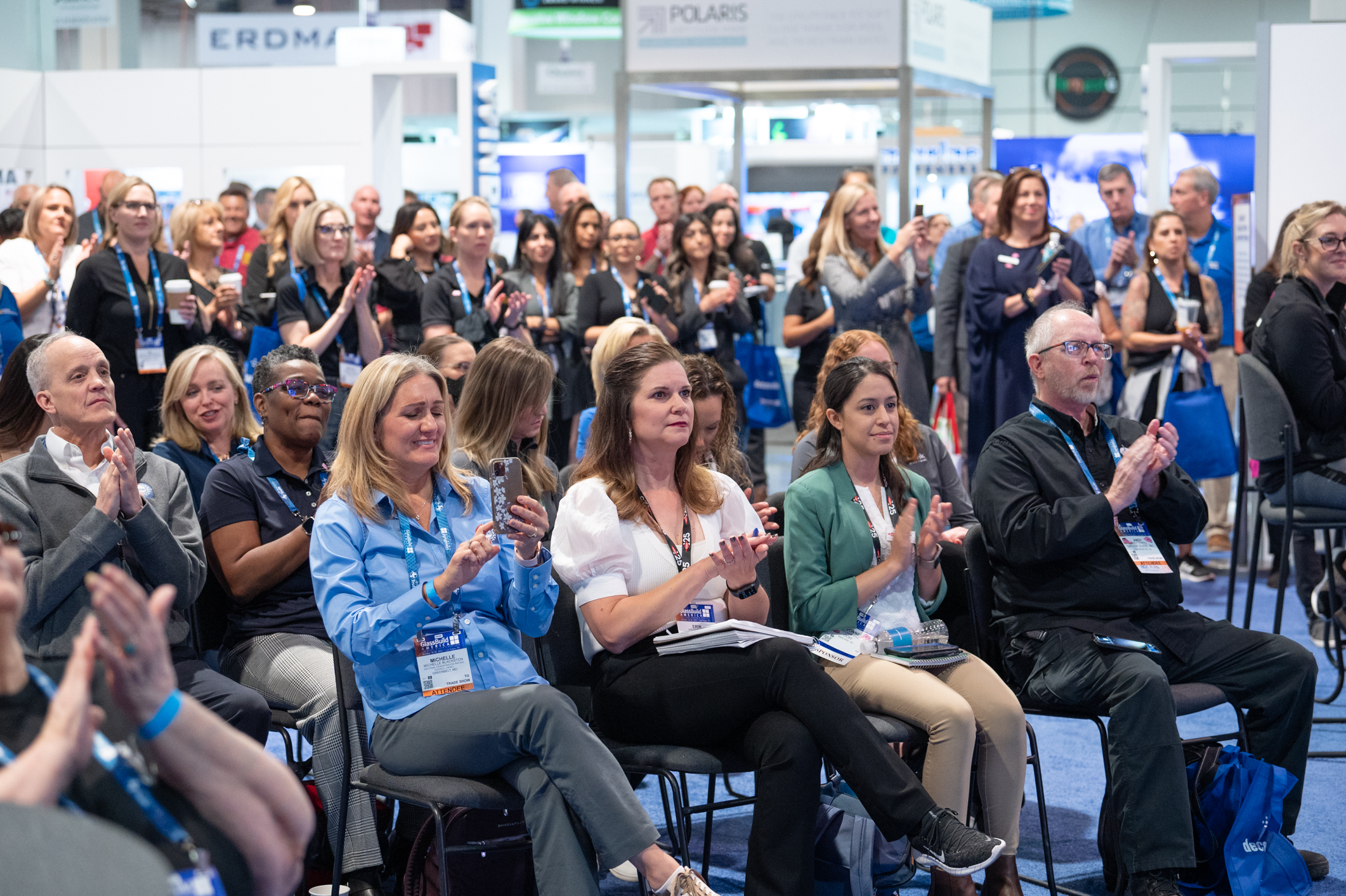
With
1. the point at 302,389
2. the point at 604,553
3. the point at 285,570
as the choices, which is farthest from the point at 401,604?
the point at 302,389

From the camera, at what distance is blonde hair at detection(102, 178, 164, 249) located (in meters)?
5.18

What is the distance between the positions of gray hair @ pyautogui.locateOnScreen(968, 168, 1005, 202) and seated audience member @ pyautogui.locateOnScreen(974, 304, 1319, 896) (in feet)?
13.5

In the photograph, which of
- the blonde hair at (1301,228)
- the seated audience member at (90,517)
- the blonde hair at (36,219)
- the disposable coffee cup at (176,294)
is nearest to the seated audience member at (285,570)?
the seated audience member at (90,517)

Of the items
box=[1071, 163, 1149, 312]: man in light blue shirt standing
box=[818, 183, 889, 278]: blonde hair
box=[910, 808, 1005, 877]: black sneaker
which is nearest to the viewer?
box=[910, 808, 1005, 877]: black sneaker

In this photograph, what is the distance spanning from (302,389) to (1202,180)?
5.30 meters

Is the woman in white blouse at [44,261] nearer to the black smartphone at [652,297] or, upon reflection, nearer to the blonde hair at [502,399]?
the black smartphone at [652,297]

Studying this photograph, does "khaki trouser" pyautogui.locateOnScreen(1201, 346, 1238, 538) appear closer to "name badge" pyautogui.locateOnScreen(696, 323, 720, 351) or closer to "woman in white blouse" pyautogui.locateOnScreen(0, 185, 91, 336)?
"name badge" pyautogui.locateOnScreen(696, 323, 720, 351)

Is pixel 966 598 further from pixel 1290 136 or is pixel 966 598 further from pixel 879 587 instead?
pixel 1290 136

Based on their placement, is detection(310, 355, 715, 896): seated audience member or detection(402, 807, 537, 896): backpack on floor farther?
detection(402, 807, 537, 896): backpack on floor

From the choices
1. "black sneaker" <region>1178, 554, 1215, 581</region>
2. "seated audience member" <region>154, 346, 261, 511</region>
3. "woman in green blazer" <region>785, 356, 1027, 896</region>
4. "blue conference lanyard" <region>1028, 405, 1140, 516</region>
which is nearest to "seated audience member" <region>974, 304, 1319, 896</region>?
"blue conference lanyard" <region>1028, 405, 1140, 516</region>

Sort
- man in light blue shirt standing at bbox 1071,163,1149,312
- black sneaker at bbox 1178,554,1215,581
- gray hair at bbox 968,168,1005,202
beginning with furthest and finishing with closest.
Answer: gray hair at bbox 968,168,1005,202 < black sneaker at bbox 1178,554,1215,581 < man in light blue shirt standing at bbox 1071,163,1149,312

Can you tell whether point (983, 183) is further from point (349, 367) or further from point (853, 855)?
point (853, 855)

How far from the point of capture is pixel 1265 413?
4.36m

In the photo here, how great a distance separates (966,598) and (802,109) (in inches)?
242
